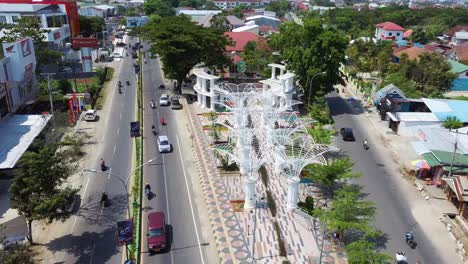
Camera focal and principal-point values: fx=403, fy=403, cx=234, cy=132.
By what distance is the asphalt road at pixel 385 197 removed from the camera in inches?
1173

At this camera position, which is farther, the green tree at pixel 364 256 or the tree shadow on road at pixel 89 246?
the tree shadow on road at pixel 89 246

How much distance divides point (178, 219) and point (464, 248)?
2181 cm

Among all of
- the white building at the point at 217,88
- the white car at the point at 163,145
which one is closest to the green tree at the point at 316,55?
the white building at the point at 217,88

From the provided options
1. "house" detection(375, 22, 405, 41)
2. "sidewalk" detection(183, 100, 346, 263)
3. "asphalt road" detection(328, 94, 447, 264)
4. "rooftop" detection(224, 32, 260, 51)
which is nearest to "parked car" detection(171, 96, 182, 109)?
"sidewalk" detection(183, 100, 346, 263)

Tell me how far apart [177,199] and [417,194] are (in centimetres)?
2219

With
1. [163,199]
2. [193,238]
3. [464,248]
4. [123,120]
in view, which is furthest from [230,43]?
[464,248]

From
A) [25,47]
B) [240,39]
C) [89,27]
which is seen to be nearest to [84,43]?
[25,47]

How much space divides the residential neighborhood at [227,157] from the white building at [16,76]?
9.9 inches

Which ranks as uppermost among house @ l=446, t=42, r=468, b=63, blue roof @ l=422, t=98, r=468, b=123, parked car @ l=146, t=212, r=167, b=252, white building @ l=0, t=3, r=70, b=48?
white building @ l=0, t=3, r=70, b=48

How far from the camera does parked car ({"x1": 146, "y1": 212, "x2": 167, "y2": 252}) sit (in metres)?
28.4

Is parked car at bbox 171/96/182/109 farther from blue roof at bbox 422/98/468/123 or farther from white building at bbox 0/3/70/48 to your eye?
blue roof at bbox 422/98/468/123

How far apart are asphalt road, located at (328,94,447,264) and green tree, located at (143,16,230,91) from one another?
73.0 ft

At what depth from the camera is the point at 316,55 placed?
56.9 meters

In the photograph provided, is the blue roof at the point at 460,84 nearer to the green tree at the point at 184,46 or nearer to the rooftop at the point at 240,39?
the rooftop at the point at 240,39
